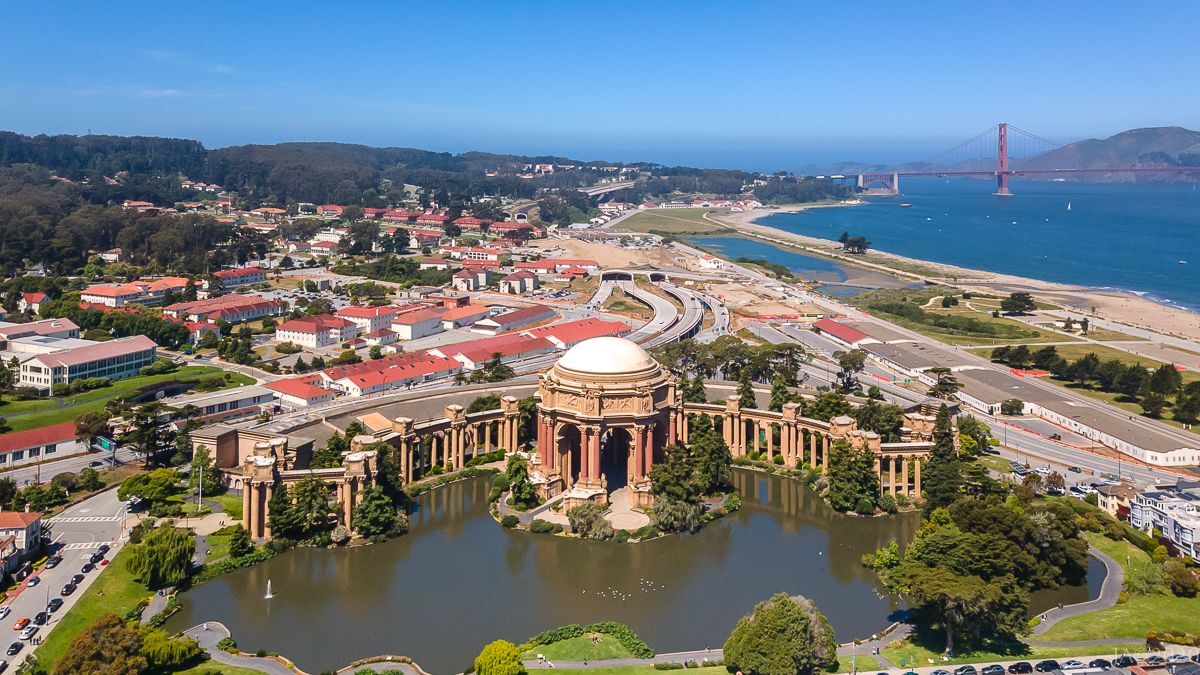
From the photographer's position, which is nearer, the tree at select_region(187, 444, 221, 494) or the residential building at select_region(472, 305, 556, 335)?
the tree at select_region(187, 444, 221, 494)

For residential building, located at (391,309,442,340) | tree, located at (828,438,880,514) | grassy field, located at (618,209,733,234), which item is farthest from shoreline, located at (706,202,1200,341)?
residential building, located at (391,309,442,340)

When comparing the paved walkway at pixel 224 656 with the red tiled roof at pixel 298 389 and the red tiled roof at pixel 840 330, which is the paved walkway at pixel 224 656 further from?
the red tiled roof at pixel 840 330

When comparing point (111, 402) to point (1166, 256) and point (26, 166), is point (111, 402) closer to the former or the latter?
point (1166, 256)

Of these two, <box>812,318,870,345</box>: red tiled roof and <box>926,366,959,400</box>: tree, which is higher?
<box>812,318,870,345</box>: red tiled roof

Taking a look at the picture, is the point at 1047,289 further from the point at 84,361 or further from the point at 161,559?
the point at 161,559

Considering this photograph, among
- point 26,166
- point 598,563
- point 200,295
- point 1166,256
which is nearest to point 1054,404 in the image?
point 598,563

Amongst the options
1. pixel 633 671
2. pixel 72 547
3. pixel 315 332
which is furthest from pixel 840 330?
pixel 72 547

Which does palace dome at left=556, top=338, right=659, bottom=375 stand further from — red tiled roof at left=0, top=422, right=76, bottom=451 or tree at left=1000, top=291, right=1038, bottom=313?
tree at left=1000, top=291, right=1038, bottom=313
